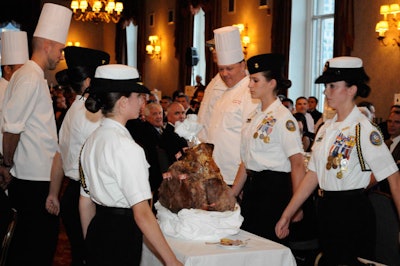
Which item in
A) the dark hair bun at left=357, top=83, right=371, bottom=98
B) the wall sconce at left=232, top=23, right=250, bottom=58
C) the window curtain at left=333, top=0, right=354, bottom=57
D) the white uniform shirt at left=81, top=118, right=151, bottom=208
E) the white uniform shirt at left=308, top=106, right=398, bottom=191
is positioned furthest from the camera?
the wall sconce at left=232, top=23, right=250, bottom=58

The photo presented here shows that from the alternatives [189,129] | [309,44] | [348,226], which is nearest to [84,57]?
[189,129]

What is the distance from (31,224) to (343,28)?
7883mm

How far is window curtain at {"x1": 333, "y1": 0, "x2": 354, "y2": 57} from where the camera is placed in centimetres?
1038

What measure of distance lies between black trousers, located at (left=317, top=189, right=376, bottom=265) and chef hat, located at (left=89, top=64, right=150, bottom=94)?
109 cm

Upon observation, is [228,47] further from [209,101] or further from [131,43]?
[131,43]

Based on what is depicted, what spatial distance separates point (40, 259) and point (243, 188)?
1.23 meters

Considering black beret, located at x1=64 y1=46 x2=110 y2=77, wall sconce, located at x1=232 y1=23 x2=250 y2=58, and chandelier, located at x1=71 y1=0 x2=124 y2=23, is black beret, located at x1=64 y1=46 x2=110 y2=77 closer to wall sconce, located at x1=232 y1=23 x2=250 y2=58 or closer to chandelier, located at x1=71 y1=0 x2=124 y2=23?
wall sconce, located at x1=232 y1=23 x2=250 y2=58

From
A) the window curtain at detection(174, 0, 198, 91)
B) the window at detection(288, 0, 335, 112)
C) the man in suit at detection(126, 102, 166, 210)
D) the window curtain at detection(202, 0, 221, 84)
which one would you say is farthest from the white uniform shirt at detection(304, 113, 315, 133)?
the window curtain at detection(174, 0, 198, 91)

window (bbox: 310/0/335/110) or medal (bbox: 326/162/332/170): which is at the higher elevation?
window (bbox: 310/0/335/110)

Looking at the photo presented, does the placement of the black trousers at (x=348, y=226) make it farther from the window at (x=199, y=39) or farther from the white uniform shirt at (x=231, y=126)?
the window at (x=199, y=39)

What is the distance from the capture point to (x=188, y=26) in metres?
16.0

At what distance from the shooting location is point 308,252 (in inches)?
189

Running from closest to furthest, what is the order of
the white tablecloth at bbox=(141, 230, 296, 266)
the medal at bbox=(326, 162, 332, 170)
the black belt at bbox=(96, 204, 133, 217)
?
1. the black belt at bbox=(96, 204, 133, 217)
2. the white tablecloth at bbox=(141, 230, 296, 266)
3. the medal at bbox=(326, 162, 332, 170)

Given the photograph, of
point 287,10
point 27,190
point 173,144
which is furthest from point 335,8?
point 27,190
